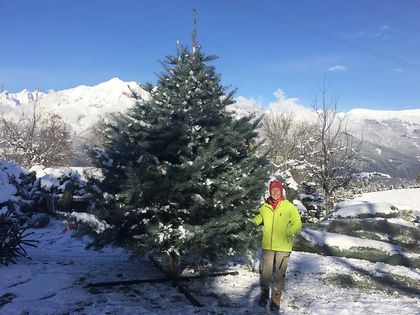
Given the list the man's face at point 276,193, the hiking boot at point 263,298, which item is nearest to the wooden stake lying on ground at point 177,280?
the hiking boot at point 263,298

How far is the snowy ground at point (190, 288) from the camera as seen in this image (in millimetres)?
5824

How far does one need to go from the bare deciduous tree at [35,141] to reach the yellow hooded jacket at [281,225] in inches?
1250

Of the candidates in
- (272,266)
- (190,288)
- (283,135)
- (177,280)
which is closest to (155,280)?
(177,280)

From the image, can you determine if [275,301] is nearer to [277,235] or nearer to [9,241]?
[277,235]

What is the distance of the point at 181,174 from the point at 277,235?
5.76 feet

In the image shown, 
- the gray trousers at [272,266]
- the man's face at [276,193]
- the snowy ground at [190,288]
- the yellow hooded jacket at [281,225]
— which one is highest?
the man's face at [276,193]

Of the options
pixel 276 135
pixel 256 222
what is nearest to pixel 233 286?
pixel 256 222

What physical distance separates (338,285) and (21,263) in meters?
6.15

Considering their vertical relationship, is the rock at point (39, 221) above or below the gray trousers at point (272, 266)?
below

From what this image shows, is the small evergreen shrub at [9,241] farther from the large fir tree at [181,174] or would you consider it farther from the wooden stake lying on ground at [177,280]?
the large fir tree at [181,174]

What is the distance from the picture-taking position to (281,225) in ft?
20.3

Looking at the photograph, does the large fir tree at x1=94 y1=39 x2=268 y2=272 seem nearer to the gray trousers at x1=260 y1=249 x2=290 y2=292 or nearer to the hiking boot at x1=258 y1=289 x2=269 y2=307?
the gray trousers at x1=260 y1=249 x2=290 y2=292

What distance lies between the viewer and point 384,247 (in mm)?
10016

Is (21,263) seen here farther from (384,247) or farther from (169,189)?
(384,247)
